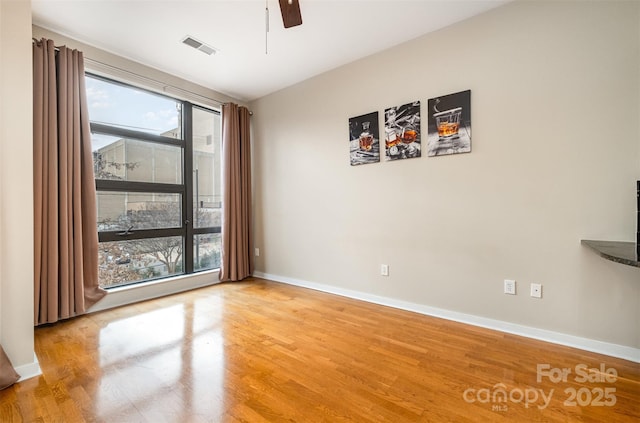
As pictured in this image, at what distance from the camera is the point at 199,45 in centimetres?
300

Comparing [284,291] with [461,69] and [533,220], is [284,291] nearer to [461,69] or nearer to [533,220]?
[533,220]

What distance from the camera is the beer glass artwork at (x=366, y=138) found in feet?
10.5

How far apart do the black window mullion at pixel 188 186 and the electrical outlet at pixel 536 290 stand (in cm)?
388

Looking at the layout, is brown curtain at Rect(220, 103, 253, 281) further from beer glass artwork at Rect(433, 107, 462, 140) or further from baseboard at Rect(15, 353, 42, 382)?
beer glass artwork at Rect(433, 107, 462, 140)

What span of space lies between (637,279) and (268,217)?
3.85 metres

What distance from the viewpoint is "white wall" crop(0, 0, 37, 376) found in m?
1.77

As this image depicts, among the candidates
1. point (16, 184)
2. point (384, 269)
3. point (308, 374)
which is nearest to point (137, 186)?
point (16, 184)

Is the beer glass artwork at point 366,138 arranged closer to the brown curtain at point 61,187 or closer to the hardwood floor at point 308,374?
the hardwood floor at point 308,374

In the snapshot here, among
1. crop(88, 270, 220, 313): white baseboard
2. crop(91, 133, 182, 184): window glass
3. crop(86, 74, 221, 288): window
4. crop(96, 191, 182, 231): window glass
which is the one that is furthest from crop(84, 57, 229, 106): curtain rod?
crop(88, 270, 220, 313): white baseboard

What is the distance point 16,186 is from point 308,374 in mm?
2244

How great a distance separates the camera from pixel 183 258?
12.7 ft

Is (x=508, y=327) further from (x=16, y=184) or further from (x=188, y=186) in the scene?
(x=188, y=186)

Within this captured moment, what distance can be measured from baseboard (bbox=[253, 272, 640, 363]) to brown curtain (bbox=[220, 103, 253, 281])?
1437 millimetres

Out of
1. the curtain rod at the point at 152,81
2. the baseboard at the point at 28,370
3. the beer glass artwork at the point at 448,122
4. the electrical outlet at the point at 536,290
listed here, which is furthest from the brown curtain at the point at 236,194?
the electrical outlet at the point at 536,290
